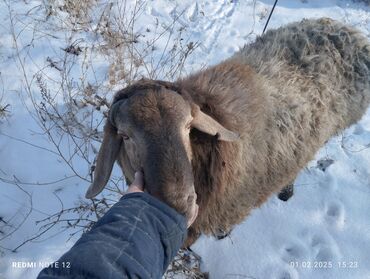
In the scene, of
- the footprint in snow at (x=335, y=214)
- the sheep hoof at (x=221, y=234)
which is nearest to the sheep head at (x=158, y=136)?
the sheep hoof at (x=221, y=234)

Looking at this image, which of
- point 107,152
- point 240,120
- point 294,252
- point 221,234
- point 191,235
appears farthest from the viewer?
point 294,252

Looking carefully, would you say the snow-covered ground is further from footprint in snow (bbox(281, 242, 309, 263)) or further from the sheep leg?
the sheep leg

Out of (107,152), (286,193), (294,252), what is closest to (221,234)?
(294,252)

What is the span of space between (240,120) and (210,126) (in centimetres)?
40

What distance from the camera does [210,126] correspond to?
2404 mm

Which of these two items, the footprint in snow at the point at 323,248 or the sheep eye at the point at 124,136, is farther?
the footprint in snow at the point at 323,248

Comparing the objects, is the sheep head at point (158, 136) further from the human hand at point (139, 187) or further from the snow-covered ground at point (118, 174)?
the snow-covered ground at point (118, 174)

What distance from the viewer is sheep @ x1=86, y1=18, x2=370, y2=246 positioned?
7.16 feet

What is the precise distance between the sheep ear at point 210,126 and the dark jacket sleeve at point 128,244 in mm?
633

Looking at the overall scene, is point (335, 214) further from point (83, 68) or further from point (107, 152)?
point (83, 68)

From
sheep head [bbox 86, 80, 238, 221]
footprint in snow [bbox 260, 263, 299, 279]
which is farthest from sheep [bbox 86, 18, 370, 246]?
footprint in snow [bbox 260, 263, 299, 279]

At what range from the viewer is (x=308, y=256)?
3574 mm

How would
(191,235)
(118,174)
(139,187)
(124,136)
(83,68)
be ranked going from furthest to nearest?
(83,68), (118,174), (191,235), (124,136), (139,187)

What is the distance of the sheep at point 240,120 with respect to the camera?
2182mm
